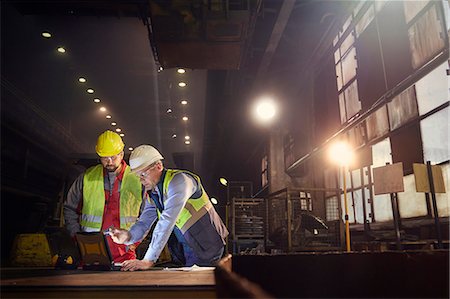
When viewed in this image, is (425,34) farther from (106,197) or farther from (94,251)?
(94,251)

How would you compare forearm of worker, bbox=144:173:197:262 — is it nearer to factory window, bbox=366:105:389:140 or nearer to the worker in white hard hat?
the worker in white hard hat

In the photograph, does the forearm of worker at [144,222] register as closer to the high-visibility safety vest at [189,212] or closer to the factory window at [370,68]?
the high-visibility safety vest at [189,212]

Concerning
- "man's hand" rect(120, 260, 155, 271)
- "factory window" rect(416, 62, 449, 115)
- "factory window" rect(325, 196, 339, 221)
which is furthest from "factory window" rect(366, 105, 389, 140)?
"man's hand" rect(120, 260, 155, 271)

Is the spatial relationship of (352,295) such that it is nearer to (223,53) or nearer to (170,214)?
(170,214)

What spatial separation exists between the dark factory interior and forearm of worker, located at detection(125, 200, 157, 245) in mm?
678

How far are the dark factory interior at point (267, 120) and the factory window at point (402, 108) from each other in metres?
0.04

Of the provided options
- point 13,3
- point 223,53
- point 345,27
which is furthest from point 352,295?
point 13,3

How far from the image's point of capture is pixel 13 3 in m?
8.77

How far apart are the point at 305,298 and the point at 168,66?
6.23 m

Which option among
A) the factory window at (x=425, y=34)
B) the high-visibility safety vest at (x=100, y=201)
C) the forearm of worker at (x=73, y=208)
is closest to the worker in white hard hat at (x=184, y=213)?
the high-visibility safety vest at (x=100, y=201)

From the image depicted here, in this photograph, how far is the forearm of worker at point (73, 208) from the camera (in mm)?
3736

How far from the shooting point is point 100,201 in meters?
3.66

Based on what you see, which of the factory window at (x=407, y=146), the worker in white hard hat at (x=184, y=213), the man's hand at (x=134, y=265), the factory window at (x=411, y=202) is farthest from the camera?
the factory window at (x=407, y=146)

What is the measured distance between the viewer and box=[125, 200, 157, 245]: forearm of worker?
11.2 feet
